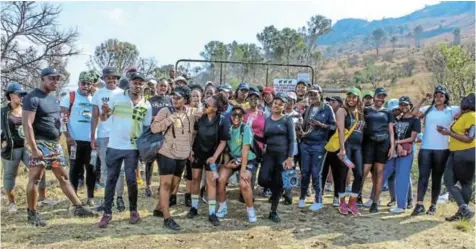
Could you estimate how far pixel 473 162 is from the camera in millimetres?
5906

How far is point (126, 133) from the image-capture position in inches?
205

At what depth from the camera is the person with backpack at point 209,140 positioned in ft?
18.3

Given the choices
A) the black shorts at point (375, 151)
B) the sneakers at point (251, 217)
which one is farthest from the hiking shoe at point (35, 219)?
the black shorts at point (375, 151)

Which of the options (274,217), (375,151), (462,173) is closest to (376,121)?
(375,151)

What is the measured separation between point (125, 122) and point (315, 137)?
8.98ft

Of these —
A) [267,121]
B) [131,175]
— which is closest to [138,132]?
[131,175]

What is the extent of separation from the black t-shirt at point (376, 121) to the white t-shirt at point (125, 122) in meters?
3.18

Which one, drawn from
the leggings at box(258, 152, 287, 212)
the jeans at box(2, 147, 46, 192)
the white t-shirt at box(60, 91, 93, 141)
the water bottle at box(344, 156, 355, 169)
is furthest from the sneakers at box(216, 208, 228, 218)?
the jeans at box(2, 147, 46, 192)

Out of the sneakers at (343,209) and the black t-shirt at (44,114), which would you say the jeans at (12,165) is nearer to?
the black t-shirt at (44,114)

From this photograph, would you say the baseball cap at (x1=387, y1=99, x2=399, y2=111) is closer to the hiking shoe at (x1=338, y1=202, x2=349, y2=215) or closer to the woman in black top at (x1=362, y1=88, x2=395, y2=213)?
the woman in black top at (x1=362, y1=88, x2=395, y2=213)

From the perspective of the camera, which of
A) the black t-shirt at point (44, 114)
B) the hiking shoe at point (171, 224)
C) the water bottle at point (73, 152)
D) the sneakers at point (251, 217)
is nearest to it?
the black t-shirt at point (44, 114)

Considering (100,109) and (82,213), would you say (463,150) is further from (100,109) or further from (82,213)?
(82,213)

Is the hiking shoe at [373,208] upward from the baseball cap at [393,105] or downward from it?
downward

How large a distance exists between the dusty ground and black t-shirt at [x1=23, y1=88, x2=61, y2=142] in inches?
44.0
